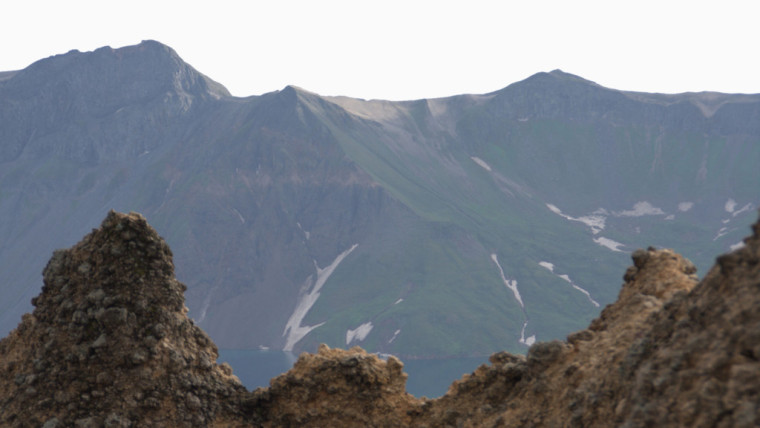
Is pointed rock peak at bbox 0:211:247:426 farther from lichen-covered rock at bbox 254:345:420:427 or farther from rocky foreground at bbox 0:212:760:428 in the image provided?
lichen-covered rock at bbox 254:345:420:427

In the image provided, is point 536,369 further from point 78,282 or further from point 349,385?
point 78,282

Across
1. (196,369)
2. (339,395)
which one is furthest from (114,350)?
(339,395)

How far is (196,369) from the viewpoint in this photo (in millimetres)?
17172

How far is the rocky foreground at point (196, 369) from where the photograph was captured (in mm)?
13727

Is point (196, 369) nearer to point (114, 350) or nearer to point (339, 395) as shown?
point (114, 350)

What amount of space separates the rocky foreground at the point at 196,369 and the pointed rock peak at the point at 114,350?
26mm

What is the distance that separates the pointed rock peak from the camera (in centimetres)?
1584

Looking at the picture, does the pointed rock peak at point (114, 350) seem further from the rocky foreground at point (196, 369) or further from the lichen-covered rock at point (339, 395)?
the lichen-covered rock at point (339, 395)

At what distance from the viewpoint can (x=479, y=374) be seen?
16531mm

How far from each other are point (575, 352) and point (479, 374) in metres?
2.90

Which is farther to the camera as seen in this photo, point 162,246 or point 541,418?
point 162,246

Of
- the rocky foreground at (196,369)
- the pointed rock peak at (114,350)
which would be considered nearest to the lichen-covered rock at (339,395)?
the rocky foreground at (196,369)

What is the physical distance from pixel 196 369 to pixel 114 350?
200cm

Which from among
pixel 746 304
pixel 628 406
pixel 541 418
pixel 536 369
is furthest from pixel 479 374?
pixel 746 304
